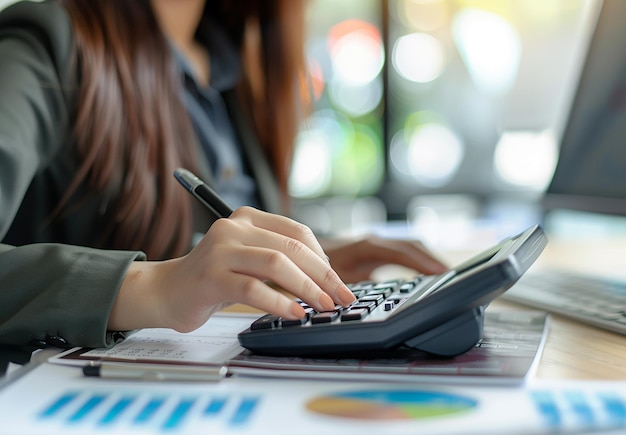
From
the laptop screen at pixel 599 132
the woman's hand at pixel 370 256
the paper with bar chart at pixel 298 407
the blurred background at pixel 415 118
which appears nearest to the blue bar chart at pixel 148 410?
the paper with bar chart at pixel 298 407

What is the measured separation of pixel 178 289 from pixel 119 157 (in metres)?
0.47

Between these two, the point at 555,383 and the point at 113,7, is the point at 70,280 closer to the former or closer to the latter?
the point at 555,383

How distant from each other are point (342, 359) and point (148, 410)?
0.14 metres

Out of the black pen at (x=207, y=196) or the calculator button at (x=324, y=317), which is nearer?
the calculator button at (x=324, y=317)

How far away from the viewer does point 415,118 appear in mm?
2488

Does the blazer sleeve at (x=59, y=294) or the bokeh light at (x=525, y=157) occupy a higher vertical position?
the bokeh light at (x=525, y=157)

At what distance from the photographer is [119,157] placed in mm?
883

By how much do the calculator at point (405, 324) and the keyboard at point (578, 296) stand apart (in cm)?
16

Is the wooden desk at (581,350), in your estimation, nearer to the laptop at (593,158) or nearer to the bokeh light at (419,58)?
the laptop at (593,158)

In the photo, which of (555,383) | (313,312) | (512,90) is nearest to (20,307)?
(313,312)

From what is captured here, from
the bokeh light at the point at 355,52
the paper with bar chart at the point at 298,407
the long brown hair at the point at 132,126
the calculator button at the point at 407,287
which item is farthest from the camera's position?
the bokeh light at the point at 355,52

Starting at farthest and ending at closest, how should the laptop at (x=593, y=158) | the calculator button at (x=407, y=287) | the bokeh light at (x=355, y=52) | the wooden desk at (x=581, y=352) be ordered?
the bokeh light at (x=355, y=52), the laptop at (x=593, y=158), the calculator button at (x=407, y=287), the wooden desk at (x=581, y=352)

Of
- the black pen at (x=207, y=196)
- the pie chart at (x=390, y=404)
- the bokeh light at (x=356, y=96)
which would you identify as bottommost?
the pie chart at (x=390, y=404)

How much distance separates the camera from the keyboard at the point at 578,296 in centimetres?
59
